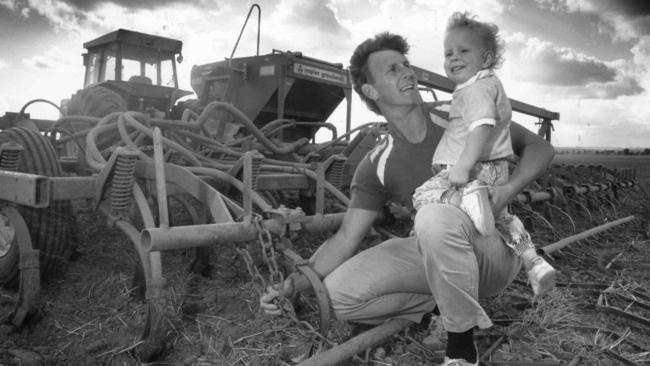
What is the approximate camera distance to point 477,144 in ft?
6.38

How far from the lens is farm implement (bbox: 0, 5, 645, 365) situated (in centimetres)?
235

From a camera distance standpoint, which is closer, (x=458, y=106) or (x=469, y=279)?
(x=469, y=279)

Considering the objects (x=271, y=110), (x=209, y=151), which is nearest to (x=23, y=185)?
(x=209, y=151)

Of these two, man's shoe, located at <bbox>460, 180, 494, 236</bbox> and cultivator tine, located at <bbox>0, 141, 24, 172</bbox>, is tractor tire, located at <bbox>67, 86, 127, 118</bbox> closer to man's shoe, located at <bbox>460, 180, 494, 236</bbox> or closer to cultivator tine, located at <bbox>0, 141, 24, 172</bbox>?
cultivator tine, located at <bbox>0, 141, 24, 172</bbox>

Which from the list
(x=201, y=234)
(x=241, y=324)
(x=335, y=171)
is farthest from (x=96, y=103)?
(x=201, y=234)

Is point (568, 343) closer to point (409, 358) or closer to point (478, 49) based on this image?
point (409, 358)

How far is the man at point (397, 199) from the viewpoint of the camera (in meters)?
2.21

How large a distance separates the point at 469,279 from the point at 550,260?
111 inches

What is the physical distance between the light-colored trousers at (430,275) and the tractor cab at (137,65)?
20.2 ft

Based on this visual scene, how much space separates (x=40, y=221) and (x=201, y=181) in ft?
4.55

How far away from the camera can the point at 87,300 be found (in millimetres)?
3166

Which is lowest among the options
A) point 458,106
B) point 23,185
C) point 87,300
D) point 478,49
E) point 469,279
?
point 87,300

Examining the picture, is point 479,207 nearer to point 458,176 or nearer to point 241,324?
point 458,176

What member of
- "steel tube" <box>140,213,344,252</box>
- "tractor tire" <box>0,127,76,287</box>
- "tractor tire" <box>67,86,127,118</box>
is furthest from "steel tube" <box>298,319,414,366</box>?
"tractor tire" <box>67,86,127,118</box>
